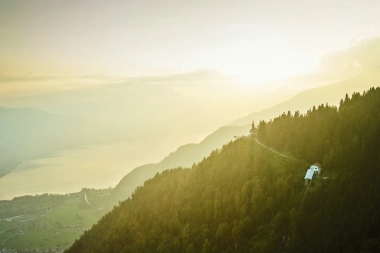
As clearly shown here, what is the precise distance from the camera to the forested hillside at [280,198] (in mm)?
68312

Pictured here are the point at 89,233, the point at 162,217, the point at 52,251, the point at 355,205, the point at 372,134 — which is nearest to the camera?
the point at 355,205


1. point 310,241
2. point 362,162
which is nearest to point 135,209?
point 310,241

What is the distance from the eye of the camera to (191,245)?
8400 cm

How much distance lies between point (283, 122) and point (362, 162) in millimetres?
36053

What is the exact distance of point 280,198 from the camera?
79.4 metres

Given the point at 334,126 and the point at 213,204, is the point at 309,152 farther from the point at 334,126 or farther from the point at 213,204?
the point at 213,204

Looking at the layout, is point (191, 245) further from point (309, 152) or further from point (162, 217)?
point (309, 152)

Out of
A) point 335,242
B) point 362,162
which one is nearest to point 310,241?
point 335,242

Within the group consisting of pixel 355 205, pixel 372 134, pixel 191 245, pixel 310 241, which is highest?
pixel 372 134

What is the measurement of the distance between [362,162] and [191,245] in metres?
50.2

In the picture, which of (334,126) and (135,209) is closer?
(334,126)

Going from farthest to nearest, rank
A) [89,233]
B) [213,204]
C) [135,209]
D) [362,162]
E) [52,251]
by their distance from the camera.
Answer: [52,251] → [89,233] → [135,209] → [213,204] → [362,162]

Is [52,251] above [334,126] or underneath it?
underneath

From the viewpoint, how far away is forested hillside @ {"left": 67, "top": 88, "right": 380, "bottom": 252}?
68312mm
